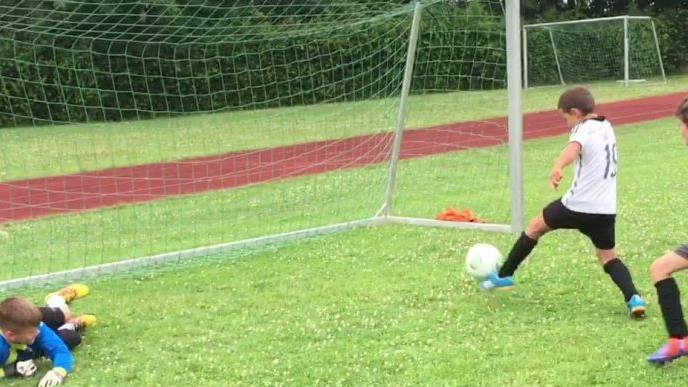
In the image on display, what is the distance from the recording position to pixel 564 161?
5.02 m

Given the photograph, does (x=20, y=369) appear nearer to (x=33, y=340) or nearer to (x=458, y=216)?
(x=33, y=340)

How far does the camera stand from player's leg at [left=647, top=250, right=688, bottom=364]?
429 centimetres

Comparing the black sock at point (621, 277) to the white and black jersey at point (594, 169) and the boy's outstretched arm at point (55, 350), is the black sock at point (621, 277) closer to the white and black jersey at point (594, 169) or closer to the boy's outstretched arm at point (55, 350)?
the white and black jersey at point (594, 169)

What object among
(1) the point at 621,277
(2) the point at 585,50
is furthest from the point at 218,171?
(2) the point at 585,50

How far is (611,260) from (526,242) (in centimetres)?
57

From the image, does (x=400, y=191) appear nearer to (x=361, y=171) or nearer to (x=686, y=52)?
(x=361, y=171)

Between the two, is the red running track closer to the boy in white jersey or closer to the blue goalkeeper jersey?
the boy in white jersey

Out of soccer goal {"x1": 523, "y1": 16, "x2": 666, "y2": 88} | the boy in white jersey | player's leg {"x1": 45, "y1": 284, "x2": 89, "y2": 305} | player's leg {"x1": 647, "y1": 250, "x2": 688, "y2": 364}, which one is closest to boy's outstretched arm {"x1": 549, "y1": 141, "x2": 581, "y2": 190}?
the boy in white jersey

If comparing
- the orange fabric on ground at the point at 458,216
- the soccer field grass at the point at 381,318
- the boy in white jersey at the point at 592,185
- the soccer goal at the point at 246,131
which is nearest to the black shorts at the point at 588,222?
the boy in white jersey at the point at 592,185

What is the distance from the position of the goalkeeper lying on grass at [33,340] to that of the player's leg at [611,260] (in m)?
3.33

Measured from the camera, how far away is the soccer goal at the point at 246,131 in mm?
8438

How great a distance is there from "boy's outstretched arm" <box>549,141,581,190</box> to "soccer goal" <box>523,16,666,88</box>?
2545cm

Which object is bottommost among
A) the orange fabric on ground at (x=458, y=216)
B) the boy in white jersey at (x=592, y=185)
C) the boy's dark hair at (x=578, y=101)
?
the orange fabric on ground at (x=458, y=216)

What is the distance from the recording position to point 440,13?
9.66 metres
